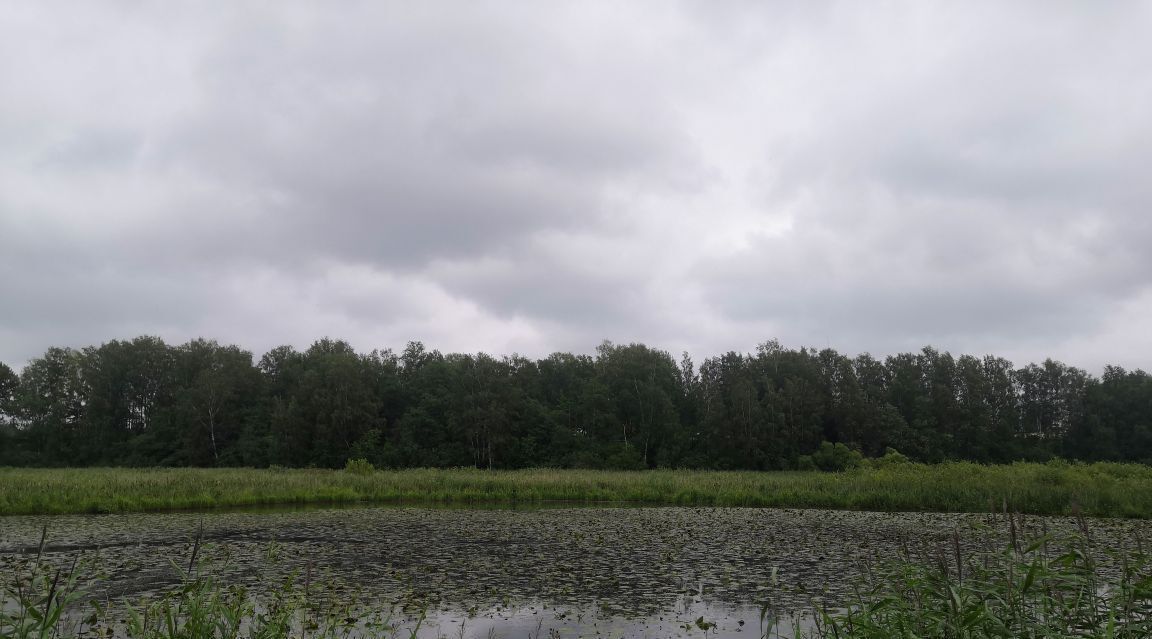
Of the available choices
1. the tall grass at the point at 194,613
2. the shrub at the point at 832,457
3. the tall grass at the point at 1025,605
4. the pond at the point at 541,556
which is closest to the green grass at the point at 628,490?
the pond at the point at 541,556

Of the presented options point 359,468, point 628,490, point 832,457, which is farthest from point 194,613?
point 832,457

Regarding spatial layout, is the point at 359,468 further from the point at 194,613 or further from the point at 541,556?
the point at 194,613

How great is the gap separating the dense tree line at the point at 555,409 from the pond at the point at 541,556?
4020cm

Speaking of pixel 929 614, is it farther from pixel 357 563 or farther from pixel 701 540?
pixel 701 540

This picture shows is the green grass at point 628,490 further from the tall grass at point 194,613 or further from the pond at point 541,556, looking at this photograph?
the tall grass at point 194,613

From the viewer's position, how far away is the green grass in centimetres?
2505

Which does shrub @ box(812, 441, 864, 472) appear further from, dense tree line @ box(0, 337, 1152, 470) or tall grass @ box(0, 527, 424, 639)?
tall grass @ box(0, 527, 424, 639)

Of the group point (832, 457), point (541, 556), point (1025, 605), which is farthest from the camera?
point (832, 457)

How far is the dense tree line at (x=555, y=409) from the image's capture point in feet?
208

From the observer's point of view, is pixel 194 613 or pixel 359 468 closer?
pixel 194 613

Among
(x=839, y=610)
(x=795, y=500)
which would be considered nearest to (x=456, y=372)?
(x=795, y=500)

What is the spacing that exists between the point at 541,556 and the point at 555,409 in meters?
56.8

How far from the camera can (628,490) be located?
110 ft

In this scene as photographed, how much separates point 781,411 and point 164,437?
211 ft
